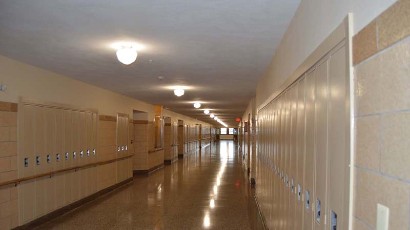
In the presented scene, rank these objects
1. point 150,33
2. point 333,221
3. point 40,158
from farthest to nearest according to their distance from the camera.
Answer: point 40,158, point 150,33, point 333,221

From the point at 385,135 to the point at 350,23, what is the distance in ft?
2.18

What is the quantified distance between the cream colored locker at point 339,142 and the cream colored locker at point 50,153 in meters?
6.02

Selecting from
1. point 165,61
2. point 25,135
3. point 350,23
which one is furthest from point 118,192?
point 350,23

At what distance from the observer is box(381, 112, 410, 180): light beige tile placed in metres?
1.23

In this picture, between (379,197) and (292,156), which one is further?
(292,156)

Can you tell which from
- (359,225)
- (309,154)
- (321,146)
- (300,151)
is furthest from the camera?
(300,151)

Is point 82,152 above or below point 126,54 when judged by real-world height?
below

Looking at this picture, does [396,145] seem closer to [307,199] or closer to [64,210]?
[307,199]

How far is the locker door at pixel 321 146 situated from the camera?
2.36 metres

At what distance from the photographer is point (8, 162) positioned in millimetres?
5738

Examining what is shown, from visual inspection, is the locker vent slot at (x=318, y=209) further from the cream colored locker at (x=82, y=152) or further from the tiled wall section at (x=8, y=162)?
the cream colored locker at (x=82, y=152)

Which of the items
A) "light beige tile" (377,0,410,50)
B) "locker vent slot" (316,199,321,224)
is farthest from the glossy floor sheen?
"light beige tile" (377,0,410,50)

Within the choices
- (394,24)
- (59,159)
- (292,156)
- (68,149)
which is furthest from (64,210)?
(394,24)

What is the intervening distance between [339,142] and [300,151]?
125 centimetres
